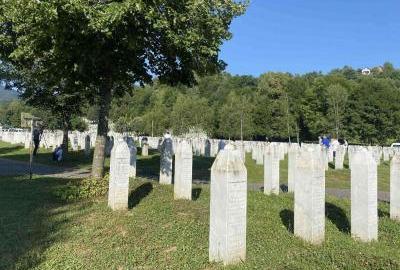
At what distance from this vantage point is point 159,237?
8305mm

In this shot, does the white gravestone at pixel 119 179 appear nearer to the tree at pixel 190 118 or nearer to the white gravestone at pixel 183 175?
the white gravestone at pixel 183 175

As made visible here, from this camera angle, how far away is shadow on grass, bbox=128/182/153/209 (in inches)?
435

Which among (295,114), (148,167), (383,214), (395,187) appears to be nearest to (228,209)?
(395,187)

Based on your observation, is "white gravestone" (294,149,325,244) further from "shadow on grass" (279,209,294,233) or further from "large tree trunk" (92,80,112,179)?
"large tree trunk" (92,80,112,179)

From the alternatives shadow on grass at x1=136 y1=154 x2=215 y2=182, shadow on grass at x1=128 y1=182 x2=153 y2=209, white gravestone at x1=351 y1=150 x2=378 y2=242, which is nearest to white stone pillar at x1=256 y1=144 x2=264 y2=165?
shadow on grass at x1=136 y1=154 x2=215 y2=182

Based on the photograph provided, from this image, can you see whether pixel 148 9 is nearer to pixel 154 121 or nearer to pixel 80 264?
pixel 80 264

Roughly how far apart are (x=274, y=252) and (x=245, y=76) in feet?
386

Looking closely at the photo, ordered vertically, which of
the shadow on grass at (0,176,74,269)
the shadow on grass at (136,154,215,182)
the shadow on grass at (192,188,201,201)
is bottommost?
the shadow on grass at (0,176,74,269)

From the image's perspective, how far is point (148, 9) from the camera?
1104 centimetres

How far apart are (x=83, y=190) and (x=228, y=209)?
6.13m

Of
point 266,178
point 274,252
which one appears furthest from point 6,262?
point 266,178

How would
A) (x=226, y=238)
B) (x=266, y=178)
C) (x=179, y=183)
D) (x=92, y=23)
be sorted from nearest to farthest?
(x=226, y=238)
(x=92, y=23)
(x=179, y=183)
(x=266, y=178)

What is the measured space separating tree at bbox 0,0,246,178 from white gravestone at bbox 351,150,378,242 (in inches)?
197

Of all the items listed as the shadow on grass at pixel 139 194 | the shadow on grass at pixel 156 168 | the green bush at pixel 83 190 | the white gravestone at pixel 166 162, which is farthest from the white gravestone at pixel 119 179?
the shadow on grass at pixel 156 168
